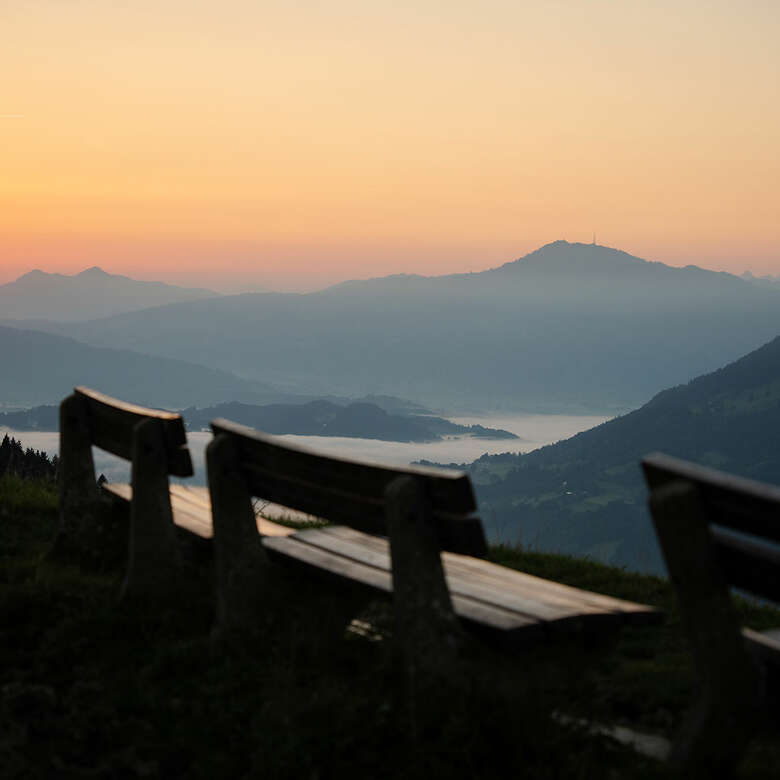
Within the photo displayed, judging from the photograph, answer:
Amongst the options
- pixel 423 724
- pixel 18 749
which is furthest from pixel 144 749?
pixel 423 724

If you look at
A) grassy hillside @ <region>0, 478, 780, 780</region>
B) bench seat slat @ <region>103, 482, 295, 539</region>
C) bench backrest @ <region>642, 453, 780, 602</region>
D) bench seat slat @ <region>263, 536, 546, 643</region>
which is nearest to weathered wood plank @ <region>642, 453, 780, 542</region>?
bench backrest @ <region>642, 453, 780, 602</region>

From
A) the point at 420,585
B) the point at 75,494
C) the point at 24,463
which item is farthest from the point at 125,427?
the point at 24,463

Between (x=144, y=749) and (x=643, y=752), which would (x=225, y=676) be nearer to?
(x=144, y=749)

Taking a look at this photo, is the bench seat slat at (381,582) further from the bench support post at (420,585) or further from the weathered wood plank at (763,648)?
the weathered wood plank at (763,648)

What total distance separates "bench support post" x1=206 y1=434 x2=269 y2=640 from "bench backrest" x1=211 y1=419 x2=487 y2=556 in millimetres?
68

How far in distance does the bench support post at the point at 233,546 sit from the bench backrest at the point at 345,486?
0.22ft

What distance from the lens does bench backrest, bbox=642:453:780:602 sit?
8.18ft

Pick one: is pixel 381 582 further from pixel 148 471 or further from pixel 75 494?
pixel 75 494

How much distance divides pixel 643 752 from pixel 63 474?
4290 mm

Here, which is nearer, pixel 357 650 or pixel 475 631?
pixel 475 631

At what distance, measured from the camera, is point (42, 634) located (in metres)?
4.66

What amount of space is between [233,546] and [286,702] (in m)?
1.14

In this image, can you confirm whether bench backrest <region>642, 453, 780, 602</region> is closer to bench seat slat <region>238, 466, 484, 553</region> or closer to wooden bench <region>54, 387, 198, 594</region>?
bench seat slat <region>238, 466, 484, 553</region>

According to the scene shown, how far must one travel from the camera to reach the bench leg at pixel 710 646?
9.29ft
